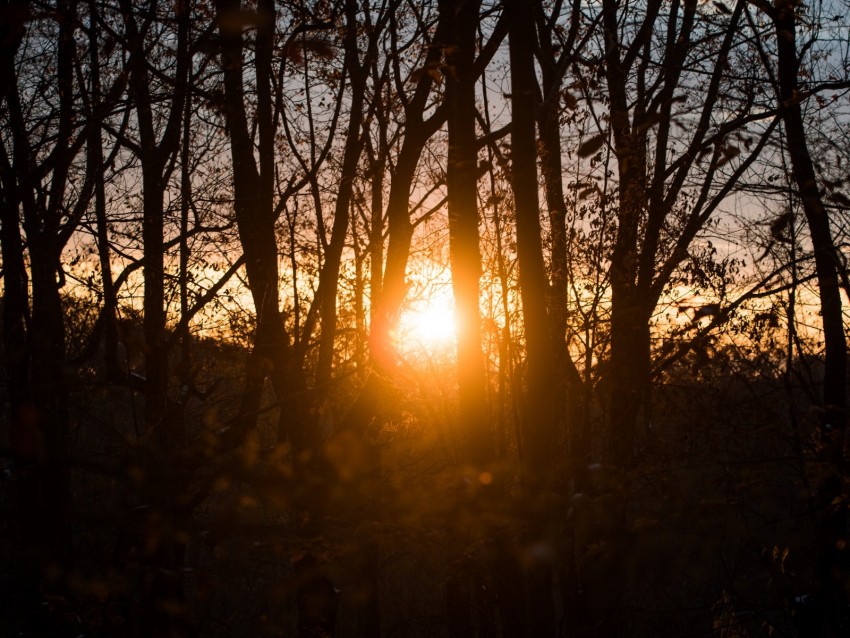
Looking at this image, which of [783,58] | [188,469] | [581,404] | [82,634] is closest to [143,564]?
[188,469]

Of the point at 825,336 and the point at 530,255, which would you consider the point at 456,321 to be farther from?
the point at 825,336

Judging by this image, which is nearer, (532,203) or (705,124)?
(532,203)

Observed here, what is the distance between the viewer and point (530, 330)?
592 cm

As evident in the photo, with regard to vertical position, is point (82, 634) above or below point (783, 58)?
below

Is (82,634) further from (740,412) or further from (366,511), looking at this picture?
(740,412)

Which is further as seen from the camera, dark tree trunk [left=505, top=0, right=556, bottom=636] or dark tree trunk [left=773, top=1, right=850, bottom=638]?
dark tree trunk [left=773, top=1, right=850, bottom=638]

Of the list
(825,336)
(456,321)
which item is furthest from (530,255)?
(825,336)

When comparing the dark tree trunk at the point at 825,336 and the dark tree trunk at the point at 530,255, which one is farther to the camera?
the dark tree trunk at the point at 825,336

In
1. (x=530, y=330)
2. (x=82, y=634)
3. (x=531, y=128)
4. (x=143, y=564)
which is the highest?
(x=531, y=128)

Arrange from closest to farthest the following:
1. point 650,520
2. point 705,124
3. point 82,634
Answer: point 650,520 < point 82,634 < point 705,124

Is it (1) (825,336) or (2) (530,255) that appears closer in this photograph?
(2) (530,255)

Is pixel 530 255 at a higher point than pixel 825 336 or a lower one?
higher

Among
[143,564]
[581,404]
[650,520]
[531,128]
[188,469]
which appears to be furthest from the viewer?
[581,404]

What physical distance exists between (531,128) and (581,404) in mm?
3424
